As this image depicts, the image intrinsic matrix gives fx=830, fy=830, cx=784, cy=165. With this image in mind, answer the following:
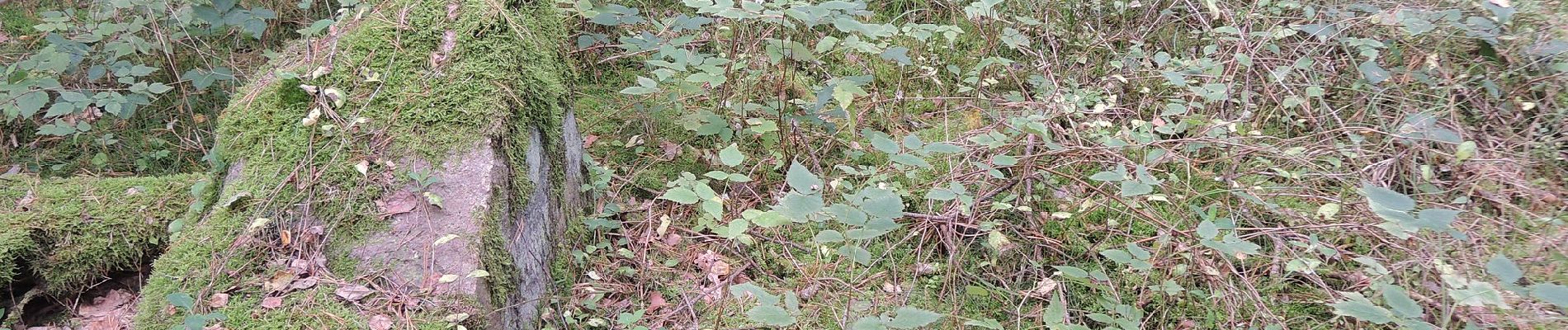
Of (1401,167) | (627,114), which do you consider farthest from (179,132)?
(1401,167)

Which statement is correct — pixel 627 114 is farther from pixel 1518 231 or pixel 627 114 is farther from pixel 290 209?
pixel 1518 231

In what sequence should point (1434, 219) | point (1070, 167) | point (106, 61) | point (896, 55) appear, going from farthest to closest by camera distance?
1. point (106, 61)
2. point (896, 55)
3. point (1070, 167)
4. point (1434, 219)

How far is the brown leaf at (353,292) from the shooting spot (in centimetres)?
235

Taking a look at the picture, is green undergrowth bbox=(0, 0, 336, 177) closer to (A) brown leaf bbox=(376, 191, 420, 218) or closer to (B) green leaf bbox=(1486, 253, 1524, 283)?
(A) brown leaf bbox=(376, 191, 420, 218)

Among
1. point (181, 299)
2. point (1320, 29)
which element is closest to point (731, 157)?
point (181, 299)

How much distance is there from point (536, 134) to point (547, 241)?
15.9 inches

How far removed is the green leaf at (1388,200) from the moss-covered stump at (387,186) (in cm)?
245

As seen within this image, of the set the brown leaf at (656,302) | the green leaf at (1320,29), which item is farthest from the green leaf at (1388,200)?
the brown leaf at (656,302)

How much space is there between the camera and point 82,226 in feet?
10.1

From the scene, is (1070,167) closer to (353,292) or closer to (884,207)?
(884,207)

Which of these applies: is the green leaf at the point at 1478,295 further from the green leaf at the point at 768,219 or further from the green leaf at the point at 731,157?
the green leaf at the point at 731,157

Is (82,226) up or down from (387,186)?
down

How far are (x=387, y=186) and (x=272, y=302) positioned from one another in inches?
18.6

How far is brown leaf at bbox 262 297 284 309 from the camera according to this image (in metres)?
2.29
